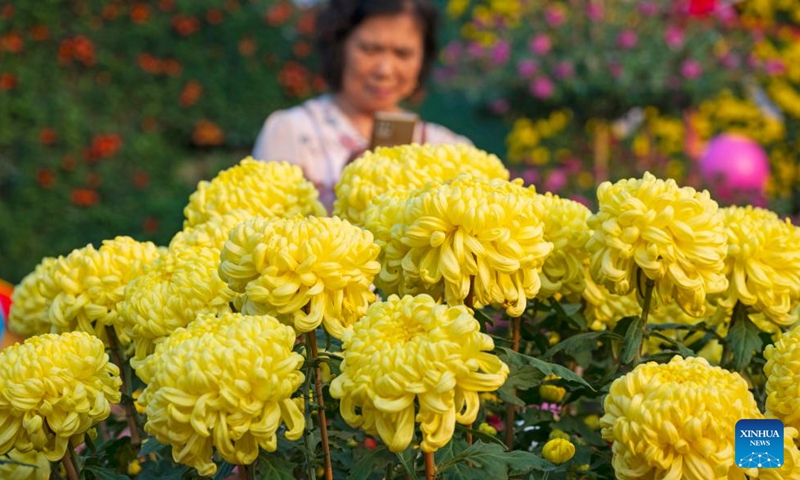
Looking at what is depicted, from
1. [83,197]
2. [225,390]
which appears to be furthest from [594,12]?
[225,390]

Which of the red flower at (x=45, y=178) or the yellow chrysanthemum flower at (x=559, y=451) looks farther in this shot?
the red flower at (x=45, y=178)

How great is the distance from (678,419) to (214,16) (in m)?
5.83

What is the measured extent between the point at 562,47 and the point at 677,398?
194 inches

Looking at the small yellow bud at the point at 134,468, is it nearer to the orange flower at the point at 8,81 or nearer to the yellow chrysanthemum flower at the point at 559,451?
the yellow chrysanthemum flower at the point at 559,451

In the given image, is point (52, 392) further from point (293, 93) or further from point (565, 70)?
point (293, 93)

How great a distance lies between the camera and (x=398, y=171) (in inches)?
52.4

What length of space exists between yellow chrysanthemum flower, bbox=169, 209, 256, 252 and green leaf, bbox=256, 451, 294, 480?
292mm

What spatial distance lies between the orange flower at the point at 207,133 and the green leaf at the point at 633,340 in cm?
544

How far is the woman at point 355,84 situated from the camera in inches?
138

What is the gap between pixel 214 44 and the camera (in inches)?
255

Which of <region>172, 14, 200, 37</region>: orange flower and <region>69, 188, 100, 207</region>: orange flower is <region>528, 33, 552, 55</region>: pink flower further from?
<region>69, 188, 100, 207</region>: orange flower

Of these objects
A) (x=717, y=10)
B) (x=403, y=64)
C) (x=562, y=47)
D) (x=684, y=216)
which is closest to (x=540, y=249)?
(x=684, y=216)

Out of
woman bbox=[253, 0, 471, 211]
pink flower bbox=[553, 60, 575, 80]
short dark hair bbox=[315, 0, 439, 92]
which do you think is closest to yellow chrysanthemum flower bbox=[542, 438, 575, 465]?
woman bbox=[253, 0, 471, 211]

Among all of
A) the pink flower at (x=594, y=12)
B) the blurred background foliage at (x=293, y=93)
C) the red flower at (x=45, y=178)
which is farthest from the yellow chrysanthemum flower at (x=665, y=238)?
the red flower at (x=45, y=178)
